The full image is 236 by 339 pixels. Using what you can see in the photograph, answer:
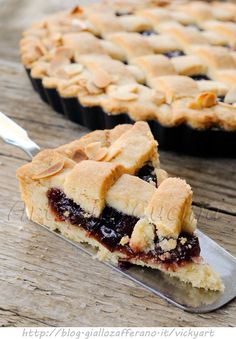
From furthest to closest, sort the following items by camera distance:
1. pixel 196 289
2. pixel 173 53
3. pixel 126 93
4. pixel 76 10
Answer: pixel 76 10 < pixel 173 53 < pixel 126 93 < pixel 196 289

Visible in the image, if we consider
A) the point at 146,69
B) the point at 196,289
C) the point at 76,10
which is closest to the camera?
the point at 196,289

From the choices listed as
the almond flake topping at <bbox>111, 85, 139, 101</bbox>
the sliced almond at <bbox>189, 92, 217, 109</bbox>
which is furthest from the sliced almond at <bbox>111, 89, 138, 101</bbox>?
the sliced almond at <bbox>189, 92, 217, 109</bbox>

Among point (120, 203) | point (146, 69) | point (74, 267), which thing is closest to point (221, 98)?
point (146, 69)

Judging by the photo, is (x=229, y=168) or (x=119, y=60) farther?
(x=119, y=60)

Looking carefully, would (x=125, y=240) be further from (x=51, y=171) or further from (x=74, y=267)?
(x=51, y=171)

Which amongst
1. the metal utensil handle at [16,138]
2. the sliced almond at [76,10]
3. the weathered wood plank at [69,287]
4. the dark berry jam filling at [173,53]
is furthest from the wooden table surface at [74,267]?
the sliced almond at [76,10]

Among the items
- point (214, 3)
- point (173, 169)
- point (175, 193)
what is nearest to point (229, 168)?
point (173, 169)

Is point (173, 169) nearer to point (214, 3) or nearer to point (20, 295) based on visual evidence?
point (20, 295)
